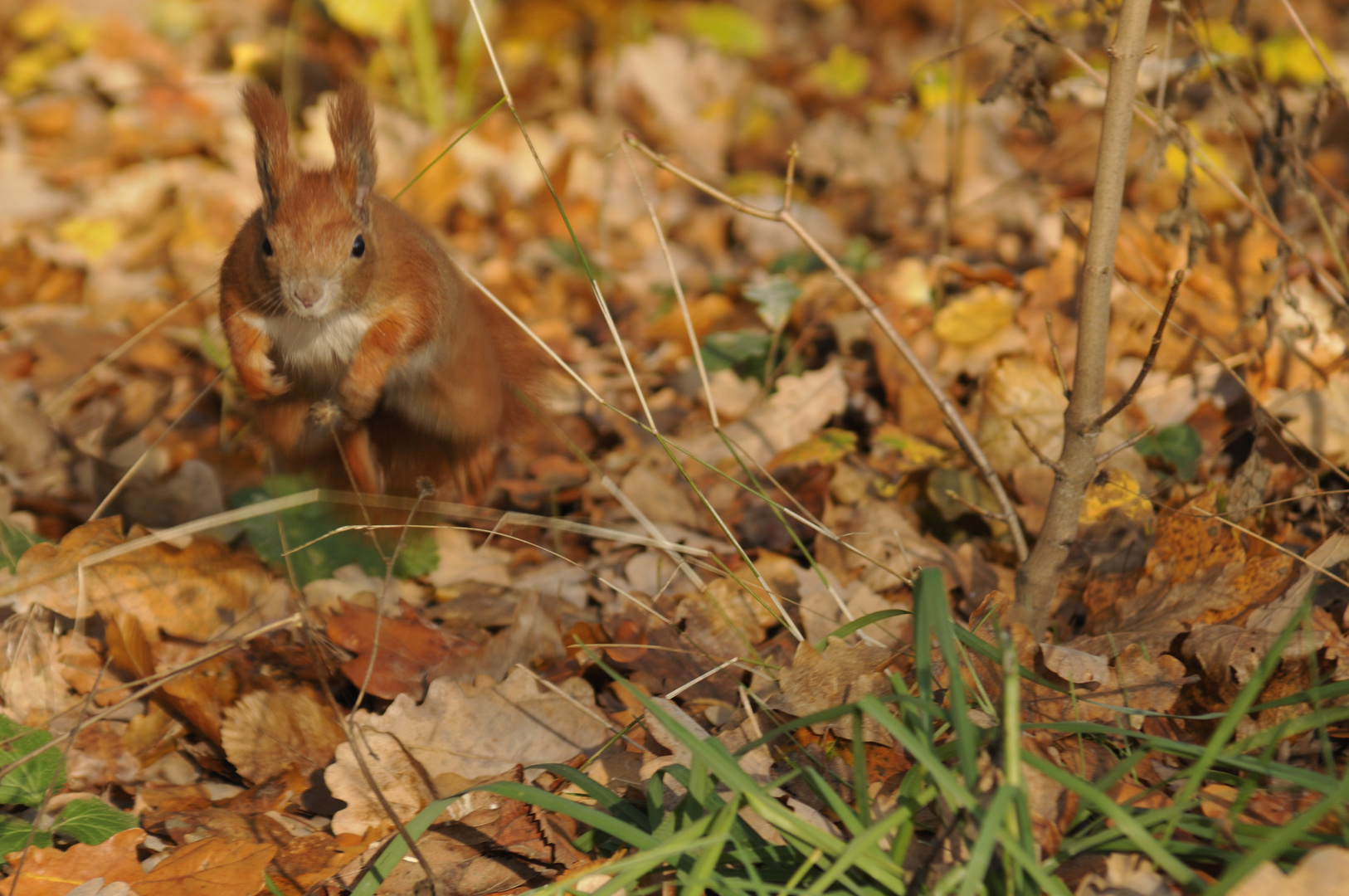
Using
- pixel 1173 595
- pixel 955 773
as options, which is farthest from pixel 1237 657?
pixel 955 773

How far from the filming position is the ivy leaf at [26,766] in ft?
5.08

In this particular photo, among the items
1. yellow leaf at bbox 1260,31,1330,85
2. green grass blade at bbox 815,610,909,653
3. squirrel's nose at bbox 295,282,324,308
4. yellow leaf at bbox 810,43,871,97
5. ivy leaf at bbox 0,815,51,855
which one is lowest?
ivy leaf at bbox 0,815,51,855

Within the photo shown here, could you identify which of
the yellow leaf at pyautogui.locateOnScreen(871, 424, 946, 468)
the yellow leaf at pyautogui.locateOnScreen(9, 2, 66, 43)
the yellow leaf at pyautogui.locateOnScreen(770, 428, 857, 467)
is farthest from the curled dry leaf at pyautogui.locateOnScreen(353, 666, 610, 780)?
the yellow leaf at pyautogui.locateOnScreen(9, 2, 66, 43)

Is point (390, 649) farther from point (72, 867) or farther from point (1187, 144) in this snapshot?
point (1187, 144)

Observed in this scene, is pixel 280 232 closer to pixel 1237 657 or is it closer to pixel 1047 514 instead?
pixel 1047 514

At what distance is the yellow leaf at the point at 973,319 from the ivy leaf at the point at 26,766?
213 centimetres

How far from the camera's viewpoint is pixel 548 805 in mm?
1261

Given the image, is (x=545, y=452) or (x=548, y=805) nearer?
(x=548, y=805)

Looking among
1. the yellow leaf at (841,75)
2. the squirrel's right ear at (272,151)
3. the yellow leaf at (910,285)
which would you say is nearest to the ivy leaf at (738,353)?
the yellow leaf at (910,285)

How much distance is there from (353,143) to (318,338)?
366 mm

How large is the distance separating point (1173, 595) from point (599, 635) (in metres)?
1.02

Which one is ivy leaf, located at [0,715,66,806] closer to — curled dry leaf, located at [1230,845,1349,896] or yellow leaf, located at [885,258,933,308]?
curled dry leaf, located at [1230,845,1349,896]

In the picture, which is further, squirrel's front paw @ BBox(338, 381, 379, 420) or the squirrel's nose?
squirrel's front paw @ BBox(338, 381, 379, 420)

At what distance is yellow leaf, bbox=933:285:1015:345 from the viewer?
8.59ft
